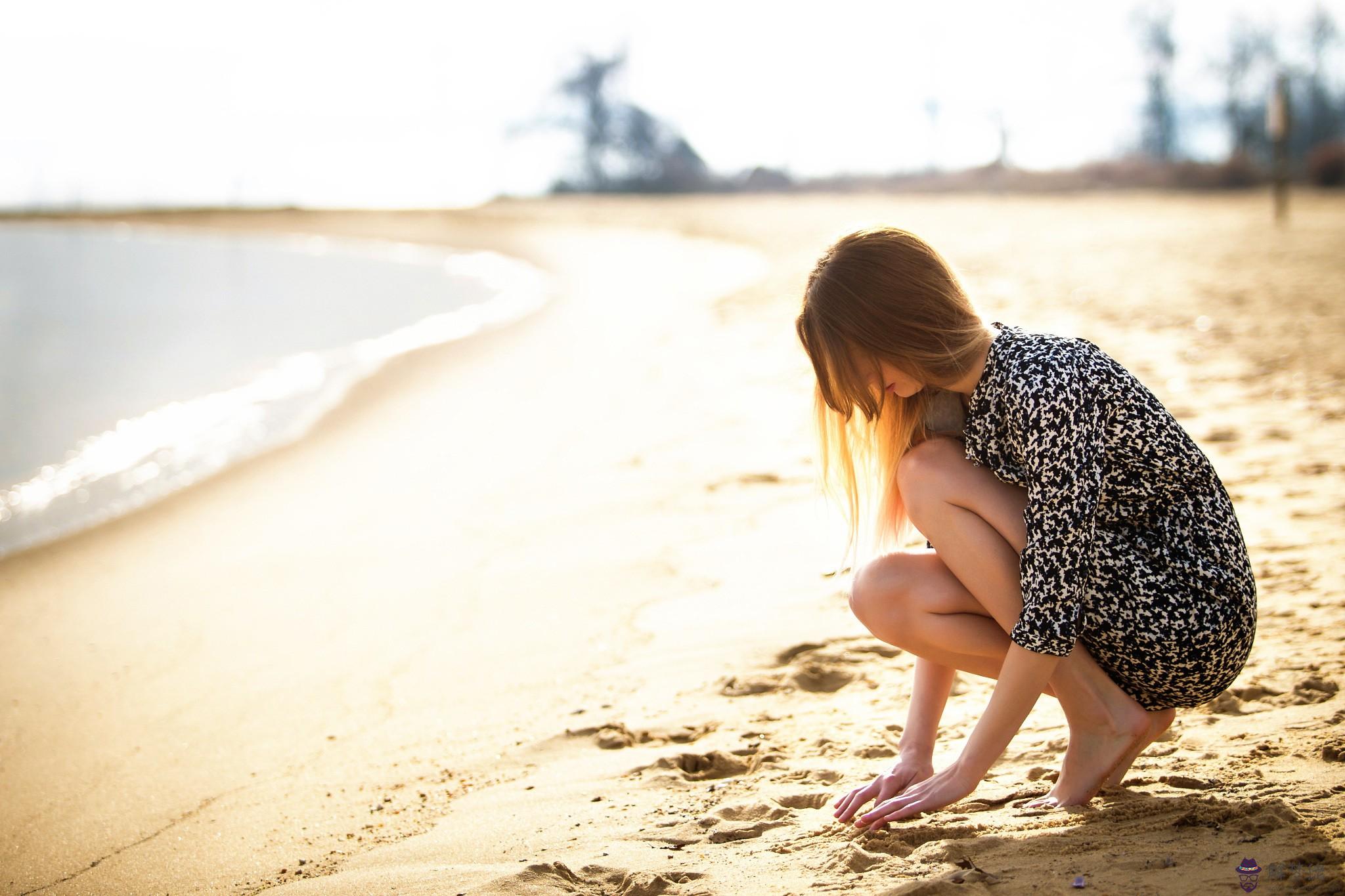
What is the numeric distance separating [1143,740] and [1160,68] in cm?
3645

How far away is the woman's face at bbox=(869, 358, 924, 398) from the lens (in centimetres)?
182

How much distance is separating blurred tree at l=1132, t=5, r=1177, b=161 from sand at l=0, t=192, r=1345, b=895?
30596mm

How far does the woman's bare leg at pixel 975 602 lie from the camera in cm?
180

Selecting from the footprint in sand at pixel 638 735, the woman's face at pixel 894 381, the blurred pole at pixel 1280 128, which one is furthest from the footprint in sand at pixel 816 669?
the blurred pole at pixel 1280 128

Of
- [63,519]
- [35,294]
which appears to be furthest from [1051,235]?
[35,294]

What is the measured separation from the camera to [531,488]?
14.5 ft

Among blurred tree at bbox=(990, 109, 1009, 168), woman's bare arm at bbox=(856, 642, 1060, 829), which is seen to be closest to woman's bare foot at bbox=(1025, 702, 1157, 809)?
woman's bare arm at bbox=(856, 642, 1060, 829)

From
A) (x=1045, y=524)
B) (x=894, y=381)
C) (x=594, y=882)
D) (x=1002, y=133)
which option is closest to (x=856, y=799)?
(x=594, y=882)

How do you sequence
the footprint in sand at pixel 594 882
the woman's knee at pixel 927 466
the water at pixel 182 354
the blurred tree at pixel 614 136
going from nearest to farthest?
1. the footprint in sand at pixel 594 882
2. the woman's knee at pixel 927 466
3. the water at pixel 182 354
4. the blurred tree at pixel 614 136

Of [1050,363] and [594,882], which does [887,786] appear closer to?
[594,882]

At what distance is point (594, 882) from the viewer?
1.72 meters

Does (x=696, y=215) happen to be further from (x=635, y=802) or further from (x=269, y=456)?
(x=635, y=802)

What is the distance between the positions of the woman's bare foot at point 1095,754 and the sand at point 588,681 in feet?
0.14

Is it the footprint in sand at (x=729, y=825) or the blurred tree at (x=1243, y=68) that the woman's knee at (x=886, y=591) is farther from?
the blurred tree at (x=1243, y=68)
